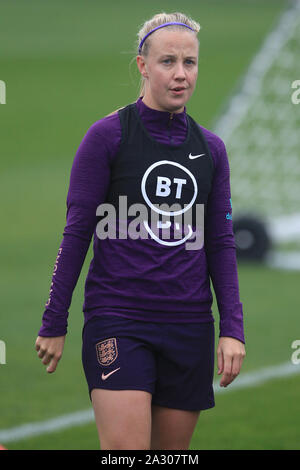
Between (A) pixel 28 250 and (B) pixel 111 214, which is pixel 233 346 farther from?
(A) pixel 28 250

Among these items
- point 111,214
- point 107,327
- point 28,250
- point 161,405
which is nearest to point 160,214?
point 111,214

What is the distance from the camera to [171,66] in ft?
13.6

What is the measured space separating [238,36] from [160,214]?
3493 cm

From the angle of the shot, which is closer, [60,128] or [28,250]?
[28,250]

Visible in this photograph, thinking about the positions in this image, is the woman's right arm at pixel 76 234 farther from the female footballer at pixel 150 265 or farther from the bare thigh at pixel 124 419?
the bare thigh at pixel 124 419

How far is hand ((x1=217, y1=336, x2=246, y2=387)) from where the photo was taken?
4.19 m

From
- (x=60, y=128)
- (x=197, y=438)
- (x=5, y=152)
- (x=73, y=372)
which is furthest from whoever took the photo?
(x=60, y=128)

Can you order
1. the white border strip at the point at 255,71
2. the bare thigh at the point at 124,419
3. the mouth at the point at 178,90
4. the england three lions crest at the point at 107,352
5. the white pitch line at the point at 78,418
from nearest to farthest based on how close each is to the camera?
the bare thigh at the point at 124,419 < the england three lions crest at the point at 107,352 < the mouth at the point at 178,90 < the white pitch line at the point at 78,418 < the white border strip at the point at 255,71

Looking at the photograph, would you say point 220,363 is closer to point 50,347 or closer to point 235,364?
point 235,364

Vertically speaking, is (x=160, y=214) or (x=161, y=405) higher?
(x=160, y=214)

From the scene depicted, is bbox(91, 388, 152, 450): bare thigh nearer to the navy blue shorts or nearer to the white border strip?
the navy blue shorts

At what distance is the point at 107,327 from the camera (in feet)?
13.4

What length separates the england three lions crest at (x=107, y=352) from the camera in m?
4.05

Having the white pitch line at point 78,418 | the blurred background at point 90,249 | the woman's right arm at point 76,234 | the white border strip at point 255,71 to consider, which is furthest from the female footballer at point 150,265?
the white border strip at point 255,71
